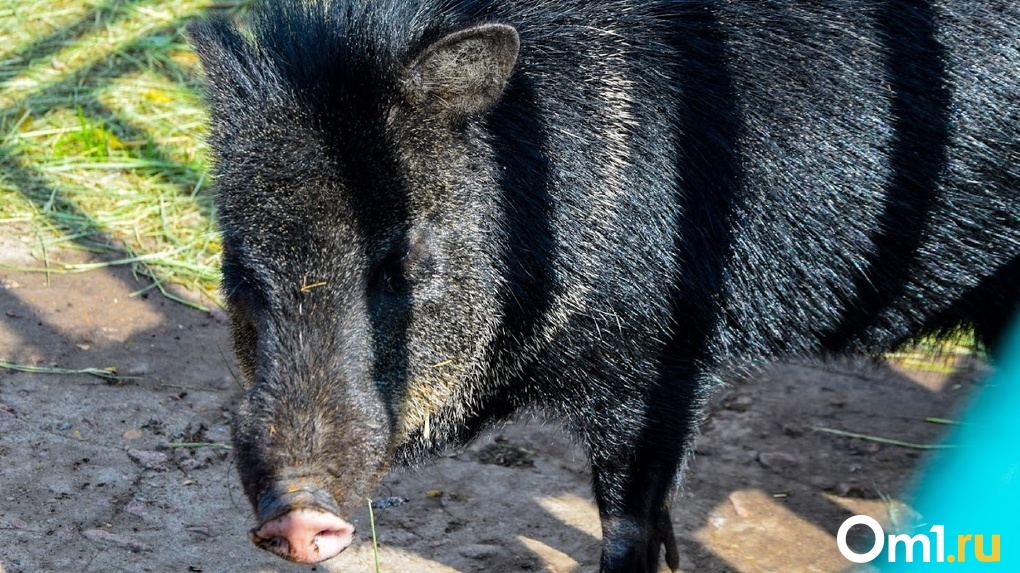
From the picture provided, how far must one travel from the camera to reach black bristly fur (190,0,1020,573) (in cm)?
311

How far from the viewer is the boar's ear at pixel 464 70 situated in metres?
3.12

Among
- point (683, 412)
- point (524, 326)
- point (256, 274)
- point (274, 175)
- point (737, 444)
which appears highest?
point (274, 175)

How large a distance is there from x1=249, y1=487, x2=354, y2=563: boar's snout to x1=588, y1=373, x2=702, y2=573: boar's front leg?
1032 mm

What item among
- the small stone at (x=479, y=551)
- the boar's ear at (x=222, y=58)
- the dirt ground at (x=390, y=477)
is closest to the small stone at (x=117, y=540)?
the dirt ground at (x=390, y=477)

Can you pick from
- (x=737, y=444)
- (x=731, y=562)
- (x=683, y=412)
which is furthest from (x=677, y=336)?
(x=737, y=444)

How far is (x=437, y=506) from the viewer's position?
415 cm

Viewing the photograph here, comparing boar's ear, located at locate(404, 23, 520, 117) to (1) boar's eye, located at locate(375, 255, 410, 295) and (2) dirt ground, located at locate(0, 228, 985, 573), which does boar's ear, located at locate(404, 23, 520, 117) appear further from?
(2) dirt ground, located at locate(0, 228, 985, 573)

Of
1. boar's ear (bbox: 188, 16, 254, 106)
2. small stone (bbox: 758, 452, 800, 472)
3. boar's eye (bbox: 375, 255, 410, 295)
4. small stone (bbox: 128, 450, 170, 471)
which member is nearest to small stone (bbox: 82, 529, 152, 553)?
small stone (bbox: 128, 450, 170, 471)

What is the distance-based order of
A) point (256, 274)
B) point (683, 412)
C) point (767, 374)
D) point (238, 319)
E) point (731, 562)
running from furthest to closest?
point (767, 374), point (731, 562), point (683, 412), point (238, 319), point (256, 274)

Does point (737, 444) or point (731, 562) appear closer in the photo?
point (731, 562)

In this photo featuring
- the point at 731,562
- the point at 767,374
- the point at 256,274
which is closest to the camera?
the point at 256,274

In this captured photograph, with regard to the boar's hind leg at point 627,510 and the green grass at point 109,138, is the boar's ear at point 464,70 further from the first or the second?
the green grass at point 109,138

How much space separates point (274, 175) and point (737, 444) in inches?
91.3

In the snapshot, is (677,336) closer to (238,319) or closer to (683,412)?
(683,412)
